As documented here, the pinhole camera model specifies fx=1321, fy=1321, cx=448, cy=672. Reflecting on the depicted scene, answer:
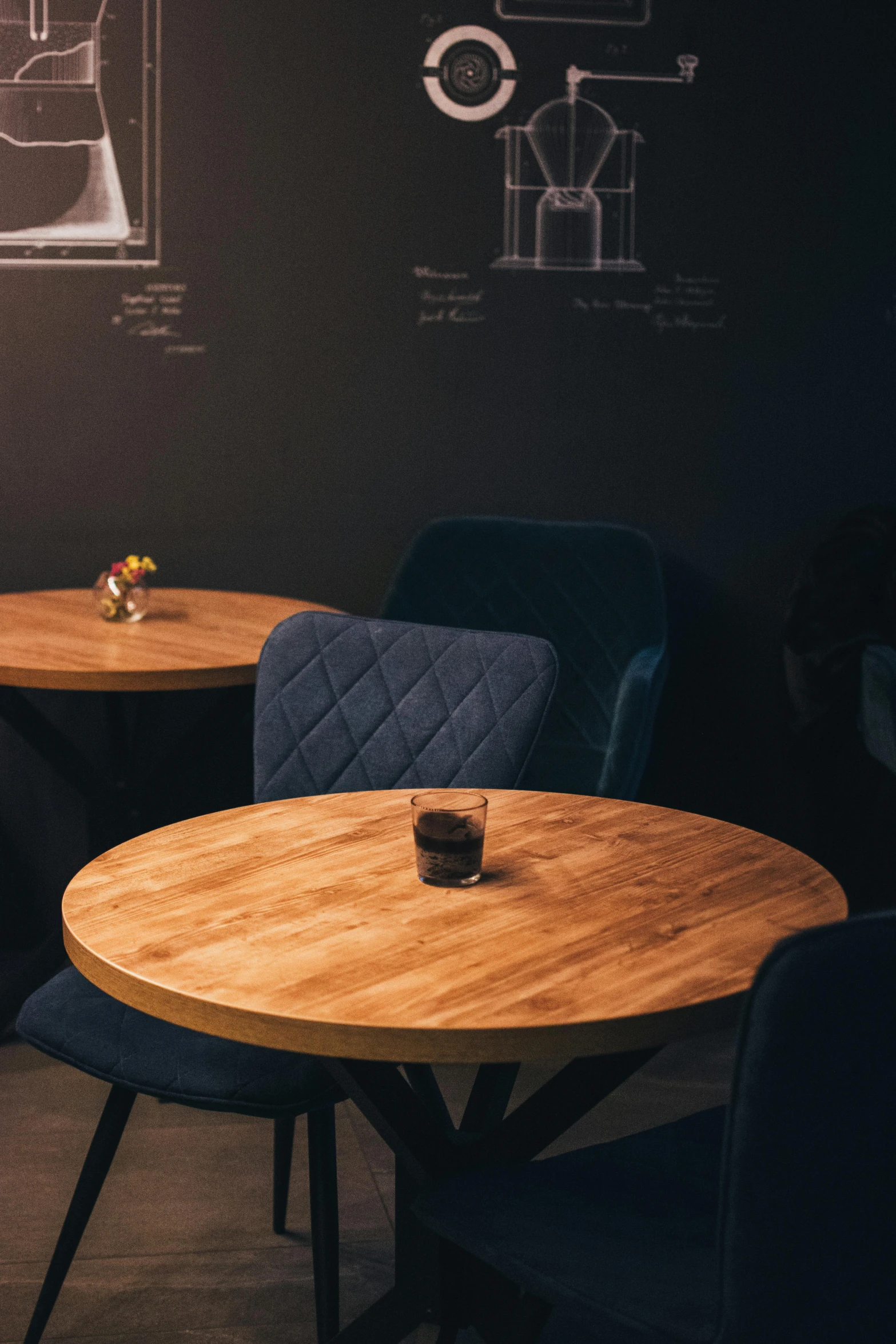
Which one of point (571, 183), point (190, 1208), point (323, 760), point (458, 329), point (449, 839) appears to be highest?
point (571, 183)

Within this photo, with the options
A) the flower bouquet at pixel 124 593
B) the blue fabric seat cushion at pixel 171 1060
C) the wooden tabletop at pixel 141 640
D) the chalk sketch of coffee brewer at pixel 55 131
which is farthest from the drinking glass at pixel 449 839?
the chalk sketch of coffee brewer at pixel 55 131

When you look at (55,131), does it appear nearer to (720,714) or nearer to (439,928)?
(720,714)

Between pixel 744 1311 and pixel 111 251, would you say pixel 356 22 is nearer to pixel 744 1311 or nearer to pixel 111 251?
pixel 111 251

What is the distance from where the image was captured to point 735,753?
3.84 m

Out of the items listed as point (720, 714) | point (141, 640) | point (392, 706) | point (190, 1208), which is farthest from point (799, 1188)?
point (720, 714)

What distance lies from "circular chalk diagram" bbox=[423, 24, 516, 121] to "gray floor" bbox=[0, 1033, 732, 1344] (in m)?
2.46

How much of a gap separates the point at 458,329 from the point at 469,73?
0.66 metres

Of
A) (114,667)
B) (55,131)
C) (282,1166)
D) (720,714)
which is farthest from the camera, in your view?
(720,714)

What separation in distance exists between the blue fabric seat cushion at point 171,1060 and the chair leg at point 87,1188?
0.08 metres

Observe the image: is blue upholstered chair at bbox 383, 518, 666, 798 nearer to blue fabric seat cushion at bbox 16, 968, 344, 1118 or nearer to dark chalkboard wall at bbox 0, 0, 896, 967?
dark chalkboard wall at bbox 0, 0, 896, 967

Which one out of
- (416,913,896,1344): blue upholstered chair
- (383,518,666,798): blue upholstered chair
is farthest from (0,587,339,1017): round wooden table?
(416,913,896,1344): blue upholstered chair

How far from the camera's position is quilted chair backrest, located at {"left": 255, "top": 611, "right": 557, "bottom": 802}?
2.10 metres

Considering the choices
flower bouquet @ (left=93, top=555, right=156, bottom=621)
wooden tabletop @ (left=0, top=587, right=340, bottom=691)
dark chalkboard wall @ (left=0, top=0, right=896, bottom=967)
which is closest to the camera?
wooden tabletop @ (left=0, top=587, right=340, bottom=691)

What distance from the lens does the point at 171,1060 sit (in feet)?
5.56
